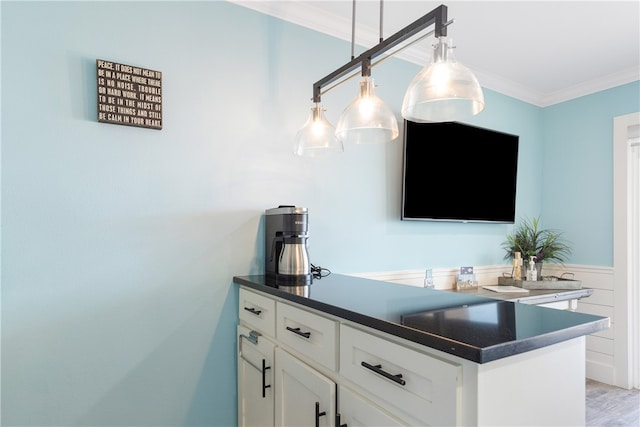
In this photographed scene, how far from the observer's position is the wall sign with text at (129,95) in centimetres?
173

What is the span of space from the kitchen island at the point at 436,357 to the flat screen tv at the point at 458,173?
1276 mm

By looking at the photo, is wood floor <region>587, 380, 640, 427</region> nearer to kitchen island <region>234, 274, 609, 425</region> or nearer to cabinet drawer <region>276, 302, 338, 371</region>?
kitchen island <region>234, 274, 609, 425</region>

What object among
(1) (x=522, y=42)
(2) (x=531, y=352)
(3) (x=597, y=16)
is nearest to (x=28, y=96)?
(2) (x=531, y=352)

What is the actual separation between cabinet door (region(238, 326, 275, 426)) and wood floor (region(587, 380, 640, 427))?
2.13 metres

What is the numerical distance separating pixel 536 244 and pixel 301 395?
2772 mm

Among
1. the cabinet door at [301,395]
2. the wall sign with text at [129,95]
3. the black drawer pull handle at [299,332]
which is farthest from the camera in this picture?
the wall sign with text at [129,95]

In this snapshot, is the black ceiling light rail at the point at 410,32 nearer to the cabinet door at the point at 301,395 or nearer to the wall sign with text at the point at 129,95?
the wall sign with text at the point at 129,95

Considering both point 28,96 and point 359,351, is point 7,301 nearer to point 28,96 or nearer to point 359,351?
point 28,96

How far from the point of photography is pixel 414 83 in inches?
49.6

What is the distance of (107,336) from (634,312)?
3.67 m

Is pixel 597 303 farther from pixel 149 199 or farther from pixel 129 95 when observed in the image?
pixel 129 95

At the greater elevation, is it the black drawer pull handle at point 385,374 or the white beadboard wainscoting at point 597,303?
the black drawer pull handle at point 385,374

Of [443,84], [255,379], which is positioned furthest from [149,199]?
[443,84]

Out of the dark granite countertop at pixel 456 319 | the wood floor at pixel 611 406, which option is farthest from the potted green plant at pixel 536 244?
the dark granite countertop at pixel 456 319
